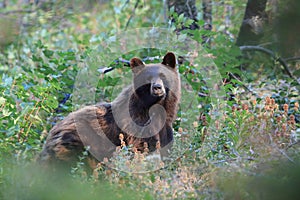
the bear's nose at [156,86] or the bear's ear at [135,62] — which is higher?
the bear's ear at [135,62]

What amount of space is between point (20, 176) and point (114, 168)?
1.23m

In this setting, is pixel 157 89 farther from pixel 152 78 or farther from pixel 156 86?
pixel 152 78

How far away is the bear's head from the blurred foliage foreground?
0.46 meters

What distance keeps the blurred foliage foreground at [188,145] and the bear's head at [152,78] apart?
1.49 ft

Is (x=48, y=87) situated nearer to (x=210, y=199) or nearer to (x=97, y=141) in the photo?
(x=97, y=141)

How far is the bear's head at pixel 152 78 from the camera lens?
5.40m

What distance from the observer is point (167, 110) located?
5633 millimetres

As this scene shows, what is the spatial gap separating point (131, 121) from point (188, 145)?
0.68 m

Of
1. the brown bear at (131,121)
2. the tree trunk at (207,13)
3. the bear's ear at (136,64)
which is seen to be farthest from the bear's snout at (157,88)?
A: the tree trunk at (207,13)

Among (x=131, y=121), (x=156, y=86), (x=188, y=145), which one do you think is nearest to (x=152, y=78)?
(x=156, y=86)

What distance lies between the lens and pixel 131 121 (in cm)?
546

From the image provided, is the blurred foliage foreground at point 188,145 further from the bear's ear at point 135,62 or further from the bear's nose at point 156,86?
the bear's ear at point 135,62

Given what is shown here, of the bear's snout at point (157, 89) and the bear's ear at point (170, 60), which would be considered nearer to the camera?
the bear's snout at point (157, 89)

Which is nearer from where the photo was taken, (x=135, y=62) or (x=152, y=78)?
(x=152, y=78)
